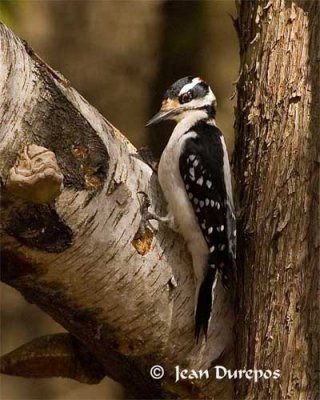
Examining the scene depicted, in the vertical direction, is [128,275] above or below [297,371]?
above

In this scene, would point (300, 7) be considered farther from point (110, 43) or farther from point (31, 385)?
point (31, 385)

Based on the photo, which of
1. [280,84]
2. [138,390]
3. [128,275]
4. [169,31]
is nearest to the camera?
[128,275]

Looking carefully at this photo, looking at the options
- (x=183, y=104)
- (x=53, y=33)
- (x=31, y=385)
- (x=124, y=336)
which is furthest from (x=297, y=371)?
(x=53, y=33)

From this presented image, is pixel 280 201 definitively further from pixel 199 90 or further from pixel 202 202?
pixel 199 90

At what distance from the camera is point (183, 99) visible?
104 inches

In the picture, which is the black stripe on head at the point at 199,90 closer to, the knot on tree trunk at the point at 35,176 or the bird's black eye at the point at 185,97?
the bird's black eye at the point at 185,97

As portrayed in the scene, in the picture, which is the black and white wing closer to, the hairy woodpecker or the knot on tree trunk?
the hairy woodpecker

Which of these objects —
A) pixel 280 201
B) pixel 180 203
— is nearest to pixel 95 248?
pixel 180 203

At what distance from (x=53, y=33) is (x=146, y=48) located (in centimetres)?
44

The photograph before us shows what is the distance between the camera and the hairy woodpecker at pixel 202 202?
7.92 ft

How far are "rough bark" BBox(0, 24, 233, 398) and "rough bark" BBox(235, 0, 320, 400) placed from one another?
18 centimetres

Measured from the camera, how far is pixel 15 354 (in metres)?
2.56

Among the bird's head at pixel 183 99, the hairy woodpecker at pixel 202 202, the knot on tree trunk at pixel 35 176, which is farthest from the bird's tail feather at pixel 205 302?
the knot on tree trunk at pixel 35 176

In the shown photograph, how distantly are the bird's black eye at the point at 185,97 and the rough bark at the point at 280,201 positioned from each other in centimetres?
17
